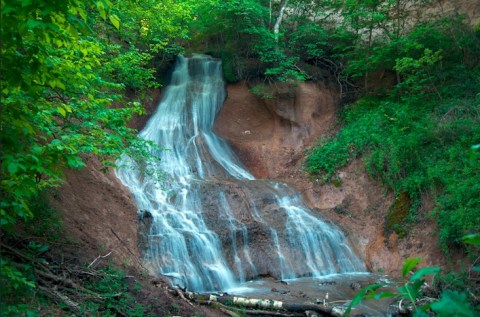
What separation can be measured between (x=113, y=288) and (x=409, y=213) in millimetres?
9577

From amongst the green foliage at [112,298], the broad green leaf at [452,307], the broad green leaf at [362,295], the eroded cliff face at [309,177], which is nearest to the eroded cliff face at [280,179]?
the eroded cliff face at [309,177]

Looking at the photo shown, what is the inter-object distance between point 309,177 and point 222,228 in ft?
18.6

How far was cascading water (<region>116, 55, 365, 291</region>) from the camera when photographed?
37.1 feet

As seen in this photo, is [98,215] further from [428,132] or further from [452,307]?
[428,132]

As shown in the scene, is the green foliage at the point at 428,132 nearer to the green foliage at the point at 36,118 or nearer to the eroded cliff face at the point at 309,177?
the eroded cliff face at the point at 309,177

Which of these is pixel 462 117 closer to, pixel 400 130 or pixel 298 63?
pixel 400 130

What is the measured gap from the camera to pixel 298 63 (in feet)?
69.5

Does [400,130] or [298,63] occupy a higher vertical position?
[298,63]

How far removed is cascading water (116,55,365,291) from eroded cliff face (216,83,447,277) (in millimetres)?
814

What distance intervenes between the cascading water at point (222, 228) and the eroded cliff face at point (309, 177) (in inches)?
32.0

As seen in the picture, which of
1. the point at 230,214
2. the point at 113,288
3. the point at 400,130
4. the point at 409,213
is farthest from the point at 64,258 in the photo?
the point at 400,130

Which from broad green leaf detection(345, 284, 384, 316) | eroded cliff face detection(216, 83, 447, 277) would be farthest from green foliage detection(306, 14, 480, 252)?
broad green leaf detection(345, 284, 384, 316)

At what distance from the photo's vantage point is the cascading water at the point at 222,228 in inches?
445

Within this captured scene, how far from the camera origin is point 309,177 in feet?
56.1
